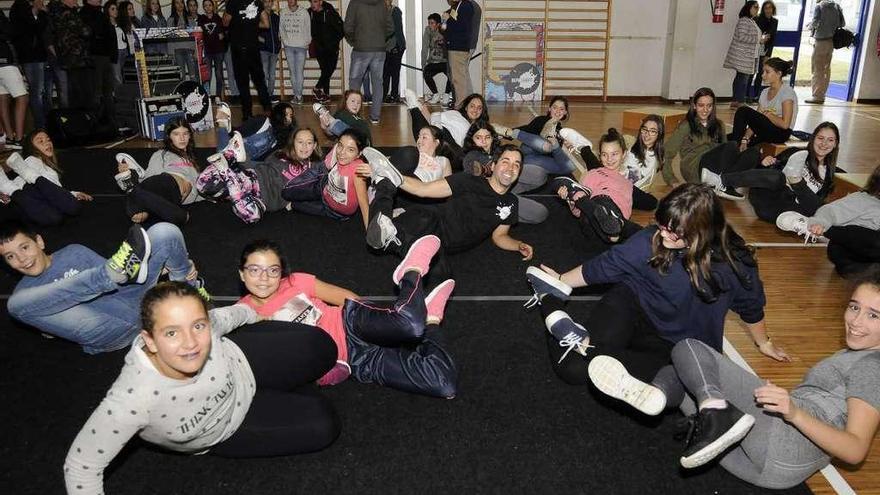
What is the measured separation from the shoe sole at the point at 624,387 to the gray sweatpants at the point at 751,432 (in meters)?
0.13

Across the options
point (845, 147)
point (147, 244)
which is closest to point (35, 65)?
point (147, 244)

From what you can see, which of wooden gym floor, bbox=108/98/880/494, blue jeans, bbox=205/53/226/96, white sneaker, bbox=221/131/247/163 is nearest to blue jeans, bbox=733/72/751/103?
wooden gym floor, bbox=108/98/880/494

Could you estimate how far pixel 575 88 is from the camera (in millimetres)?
11938

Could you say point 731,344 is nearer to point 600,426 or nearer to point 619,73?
point 600,426

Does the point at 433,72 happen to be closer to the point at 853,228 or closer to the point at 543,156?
the point at 543,156

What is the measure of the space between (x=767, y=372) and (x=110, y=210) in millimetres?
4808

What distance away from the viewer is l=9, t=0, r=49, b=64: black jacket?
25.6 feet

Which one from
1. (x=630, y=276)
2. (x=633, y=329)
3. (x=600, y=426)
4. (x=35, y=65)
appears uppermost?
(x=35, y=65)

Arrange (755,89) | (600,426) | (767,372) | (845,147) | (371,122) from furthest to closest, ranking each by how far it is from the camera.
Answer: (755,89) < (371,122) < (845,147) < (767,372) < (600,426)

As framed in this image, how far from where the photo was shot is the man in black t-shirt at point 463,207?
389cm

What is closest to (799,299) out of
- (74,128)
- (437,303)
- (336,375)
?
(437,303)

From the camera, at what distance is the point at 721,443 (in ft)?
6.64

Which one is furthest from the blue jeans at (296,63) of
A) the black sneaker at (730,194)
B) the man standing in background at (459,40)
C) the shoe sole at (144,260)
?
the shoe sole at (144,260)

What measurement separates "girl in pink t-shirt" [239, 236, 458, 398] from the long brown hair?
97 cm
